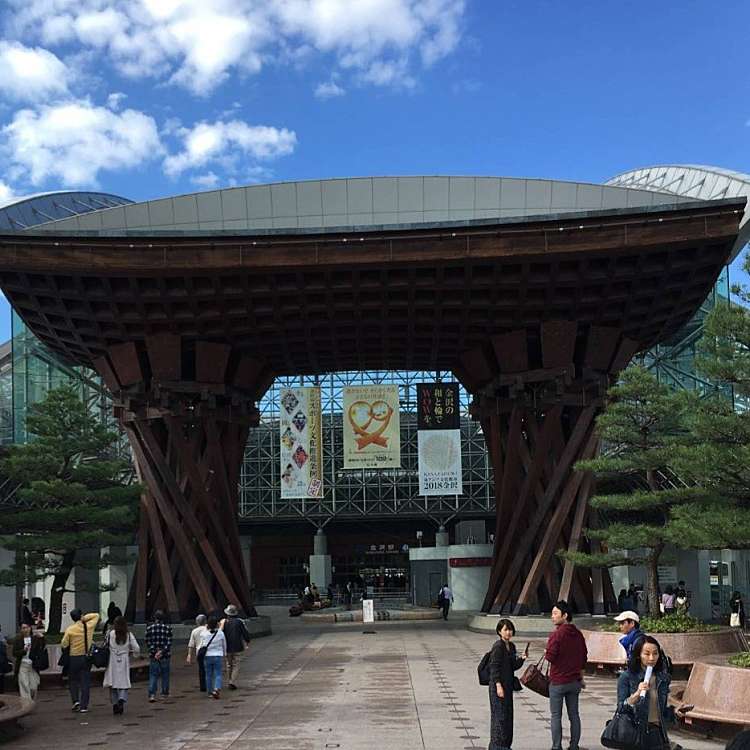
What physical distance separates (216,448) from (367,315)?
5.72 meters

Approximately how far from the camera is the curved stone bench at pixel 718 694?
34.1 ft

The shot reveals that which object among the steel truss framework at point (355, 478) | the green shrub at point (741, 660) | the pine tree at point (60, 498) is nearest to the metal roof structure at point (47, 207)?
the steel truss framework at point (355, 478)

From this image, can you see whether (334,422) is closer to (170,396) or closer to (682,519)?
(170,396)

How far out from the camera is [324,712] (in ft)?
42.2

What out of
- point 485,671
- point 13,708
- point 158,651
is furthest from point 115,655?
point 485,671

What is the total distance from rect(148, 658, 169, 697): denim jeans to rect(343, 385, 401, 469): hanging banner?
1707cm

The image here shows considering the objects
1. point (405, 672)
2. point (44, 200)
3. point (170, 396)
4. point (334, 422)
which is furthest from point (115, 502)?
point (334, 422)

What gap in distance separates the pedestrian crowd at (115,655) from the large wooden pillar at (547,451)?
12.3 meters

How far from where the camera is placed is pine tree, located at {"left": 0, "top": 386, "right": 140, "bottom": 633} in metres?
22.0

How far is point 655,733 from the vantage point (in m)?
7.66

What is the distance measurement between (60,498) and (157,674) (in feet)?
27.7

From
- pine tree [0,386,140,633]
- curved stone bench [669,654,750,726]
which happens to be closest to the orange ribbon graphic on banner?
pine tree [0,386,140,633]

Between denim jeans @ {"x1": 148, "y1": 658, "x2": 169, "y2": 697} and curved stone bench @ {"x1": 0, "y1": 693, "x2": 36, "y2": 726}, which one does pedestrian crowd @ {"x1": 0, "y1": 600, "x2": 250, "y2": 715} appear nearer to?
denim jeans @ {"x1": 148, "y1": 658, "x2": 169, "y2": 697}

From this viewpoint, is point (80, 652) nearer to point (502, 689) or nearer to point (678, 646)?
point (502, 689)
